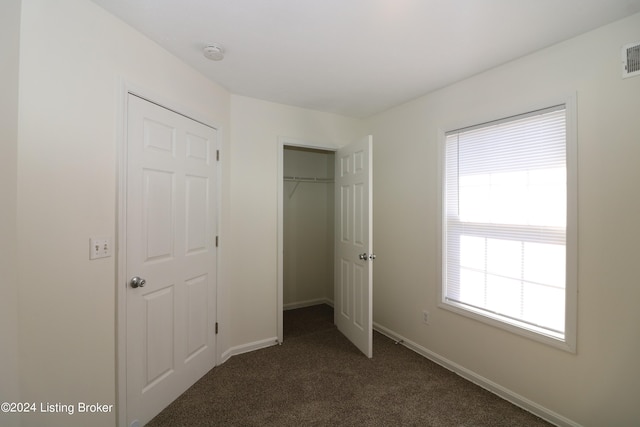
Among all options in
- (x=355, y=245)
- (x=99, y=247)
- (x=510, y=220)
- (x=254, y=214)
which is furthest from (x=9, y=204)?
(x=510, y=220)

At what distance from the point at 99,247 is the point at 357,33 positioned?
1944mm

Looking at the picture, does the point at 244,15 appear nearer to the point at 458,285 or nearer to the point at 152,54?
the point at 152,54

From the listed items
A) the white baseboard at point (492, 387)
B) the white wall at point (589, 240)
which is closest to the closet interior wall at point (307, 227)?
the white baseboard at point (492, 387)

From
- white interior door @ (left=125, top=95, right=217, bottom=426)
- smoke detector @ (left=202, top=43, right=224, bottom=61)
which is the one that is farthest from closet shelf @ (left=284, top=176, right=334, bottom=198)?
smoke detector @ (left=202, top=43, right=224, bottom=61)

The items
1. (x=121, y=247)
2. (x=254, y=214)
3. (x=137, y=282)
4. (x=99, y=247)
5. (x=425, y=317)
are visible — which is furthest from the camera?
(x=254, y=214)

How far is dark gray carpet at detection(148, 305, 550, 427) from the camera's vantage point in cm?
178

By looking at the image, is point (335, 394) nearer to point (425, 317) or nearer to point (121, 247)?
point (425, 317)

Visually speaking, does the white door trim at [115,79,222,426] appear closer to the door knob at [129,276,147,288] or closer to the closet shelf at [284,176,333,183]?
the door knob at [129,276,147,288]

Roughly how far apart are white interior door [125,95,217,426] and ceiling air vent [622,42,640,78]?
2781 mm

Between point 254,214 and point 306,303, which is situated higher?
point 254,214

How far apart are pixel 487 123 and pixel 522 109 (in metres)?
0.25

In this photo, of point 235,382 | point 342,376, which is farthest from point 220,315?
point 342,376

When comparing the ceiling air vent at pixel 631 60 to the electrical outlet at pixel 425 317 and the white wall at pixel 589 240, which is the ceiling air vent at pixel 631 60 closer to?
the white wall at pixel 589 240

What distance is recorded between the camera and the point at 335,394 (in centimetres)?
203
